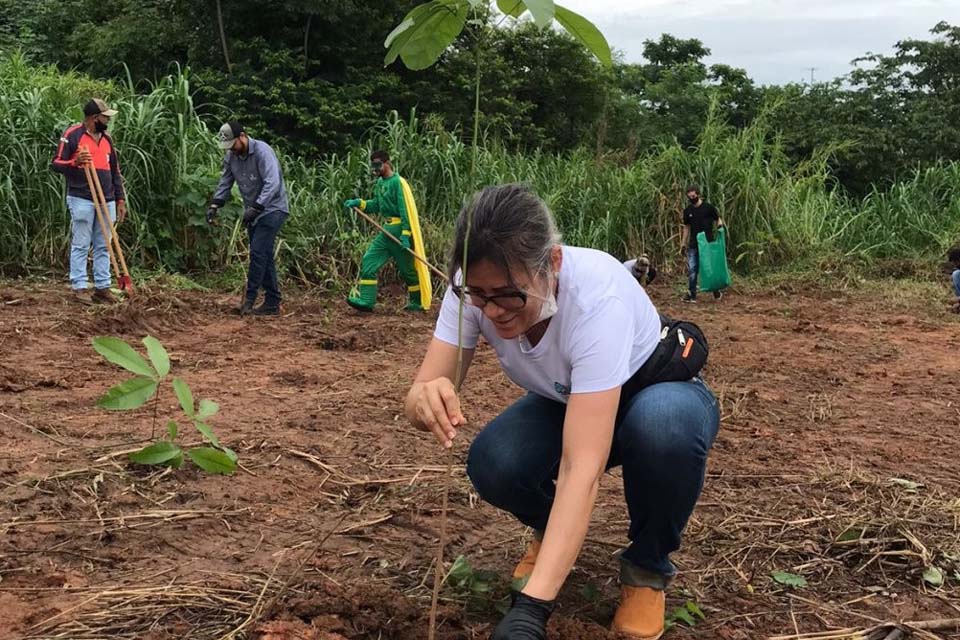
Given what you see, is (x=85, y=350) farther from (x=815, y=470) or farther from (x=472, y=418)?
(x=815, y=470)

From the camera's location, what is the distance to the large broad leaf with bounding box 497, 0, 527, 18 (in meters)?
1.07

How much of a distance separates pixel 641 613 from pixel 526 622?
0.38 meters

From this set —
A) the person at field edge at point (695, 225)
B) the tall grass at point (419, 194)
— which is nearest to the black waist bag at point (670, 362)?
the tall grass at point (419, 194)

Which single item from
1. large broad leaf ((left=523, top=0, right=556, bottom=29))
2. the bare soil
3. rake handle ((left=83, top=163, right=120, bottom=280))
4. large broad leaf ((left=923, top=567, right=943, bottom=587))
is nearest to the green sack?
the bare soil

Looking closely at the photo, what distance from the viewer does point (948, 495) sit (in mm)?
2756

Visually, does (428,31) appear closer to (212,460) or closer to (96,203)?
(212,460)

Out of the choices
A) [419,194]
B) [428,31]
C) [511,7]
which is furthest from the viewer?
[419,194]

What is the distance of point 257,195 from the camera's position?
646cm

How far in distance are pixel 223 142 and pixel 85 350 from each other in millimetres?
2083

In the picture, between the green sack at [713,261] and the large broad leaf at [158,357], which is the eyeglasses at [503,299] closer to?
the large broad leaf at [158,357]

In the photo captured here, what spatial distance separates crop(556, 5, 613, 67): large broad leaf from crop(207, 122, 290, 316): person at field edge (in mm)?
5522

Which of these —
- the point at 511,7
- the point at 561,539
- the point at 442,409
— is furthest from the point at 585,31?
the point at 561,539

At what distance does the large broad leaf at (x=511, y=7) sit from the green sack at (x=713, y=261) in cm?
778

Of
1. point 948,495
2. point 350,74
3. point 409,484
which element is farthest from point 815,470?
point 350,74
